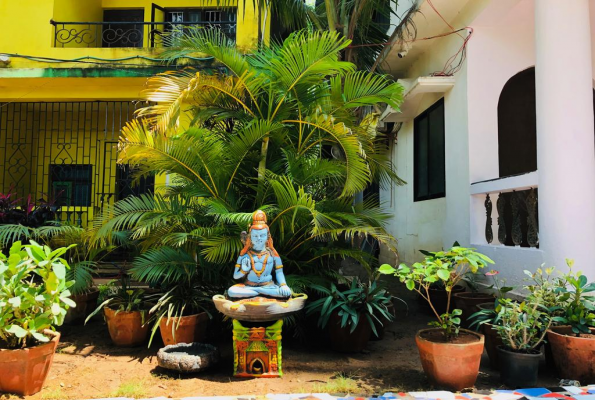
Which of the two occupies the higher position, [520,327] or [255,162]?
[255,162]

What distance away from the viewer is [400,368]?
4.04 m

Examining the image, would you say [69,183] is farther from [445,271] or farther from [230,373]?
[445,271]

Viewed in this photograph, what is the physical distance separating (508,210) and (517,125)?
1.74 meters

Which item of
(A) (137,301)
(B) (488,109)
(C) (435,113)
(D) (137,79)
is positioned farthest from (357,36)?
(A) (137,301)

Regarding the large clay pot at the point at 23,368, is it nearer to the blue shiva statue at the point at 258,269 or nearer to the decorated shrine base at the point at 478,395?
the decorated shrine base at the point at 478,395

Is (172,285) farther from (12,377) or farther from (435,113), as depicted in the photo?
(435,113)

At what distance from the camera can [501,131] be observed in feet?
21.4

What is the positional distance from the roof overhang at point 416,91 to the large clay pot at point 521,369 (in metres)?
3.59

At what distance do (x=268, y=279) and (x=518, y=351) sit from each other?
6.81ft

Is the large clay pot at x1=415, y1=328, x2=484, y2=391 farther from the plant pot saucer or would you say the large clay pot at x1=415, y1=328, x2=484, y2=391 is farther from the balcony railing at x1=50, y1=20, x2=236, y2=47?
the balcony railing at x1=50, y1=20, x2=236, y2=47

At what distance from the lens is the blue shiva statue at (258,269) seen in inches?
150

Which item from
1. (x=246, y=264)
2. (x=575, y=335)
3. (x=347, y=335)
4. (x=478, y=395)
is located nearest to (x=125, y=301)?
(x=246, y=264)

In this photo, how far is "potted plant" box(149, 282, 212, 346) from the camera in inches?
172

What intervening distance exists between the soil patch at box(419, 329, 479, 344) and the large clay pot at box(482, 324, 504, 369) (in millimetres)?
363
